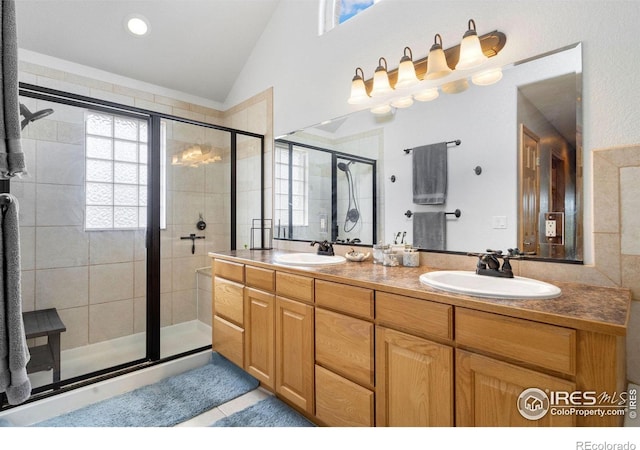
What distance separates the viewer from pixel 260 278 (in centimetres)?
196

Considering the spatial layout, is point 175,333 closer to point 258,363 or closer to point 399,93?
point 258,363

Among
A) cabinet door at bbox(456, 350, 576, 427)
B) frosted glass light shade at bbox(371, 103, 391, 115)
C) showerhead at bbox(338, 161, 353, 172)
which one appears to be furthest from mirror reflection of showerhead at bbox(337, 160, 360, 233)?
cabinet door at bbox(456, 350, 576, 427)

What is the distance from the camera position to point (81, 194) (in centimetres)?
232

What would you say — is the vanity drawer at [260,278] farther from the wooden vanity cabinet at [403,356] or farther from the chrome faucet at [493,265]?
the chrome faucet at [493,265]

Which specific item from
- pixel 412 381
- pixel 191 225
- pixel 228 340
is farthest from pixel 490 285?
pixel 191 225

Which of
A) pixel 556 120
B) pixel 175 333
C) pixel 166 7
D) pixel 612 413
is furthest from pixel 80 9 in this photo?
pixel 612 413

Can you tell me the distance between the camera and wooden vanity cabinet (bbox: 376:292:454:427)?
116 cm

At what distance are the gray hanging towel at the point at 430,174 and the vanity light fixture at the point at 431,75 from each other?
0.30 metres

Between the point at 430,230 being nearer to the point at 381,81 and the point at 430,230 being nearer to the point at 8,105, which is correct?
the point at 381,81

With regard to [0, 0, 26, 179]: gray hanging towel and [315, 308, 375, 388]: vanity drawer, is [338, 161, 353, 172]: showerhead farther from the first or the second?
[0, 0, 26, 179]: gray hanging towel

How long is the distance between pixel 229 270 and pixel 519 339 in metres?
1.80

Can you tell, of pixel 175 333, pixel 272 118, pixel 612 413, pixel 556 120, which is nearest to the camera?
pixel 612 413

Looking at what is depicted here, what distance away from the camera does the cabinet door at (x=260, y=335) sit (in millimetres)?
1885

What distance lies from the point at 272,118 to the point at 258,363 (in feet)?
6.80
